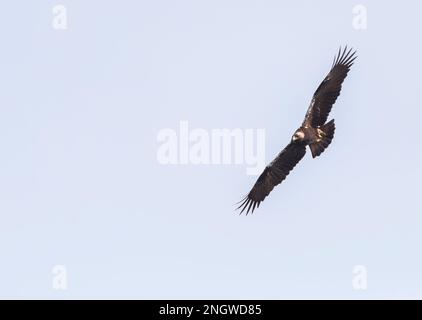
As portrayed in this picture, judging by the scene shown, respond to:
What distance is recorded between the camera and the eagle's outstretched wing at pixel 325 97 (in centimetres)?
2608

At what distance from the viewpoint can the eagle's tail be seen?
25.8 meters

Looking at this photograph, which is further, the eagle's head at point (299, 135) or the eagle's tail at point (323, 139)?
the eagle's head at point (299, 135)

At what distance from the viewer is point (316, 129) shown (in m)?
26.0

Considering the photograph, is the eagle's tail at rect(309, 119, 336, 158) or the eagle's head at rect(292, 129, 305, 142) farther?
the eagle's head at rect(292, 129, 305, 142)

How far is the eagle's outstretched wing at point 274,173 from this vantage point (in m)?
26.8

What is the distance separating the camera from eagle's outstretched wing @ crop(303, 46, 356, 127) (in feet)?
85.6

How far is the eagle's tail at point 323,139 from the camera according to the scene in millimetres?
25797
